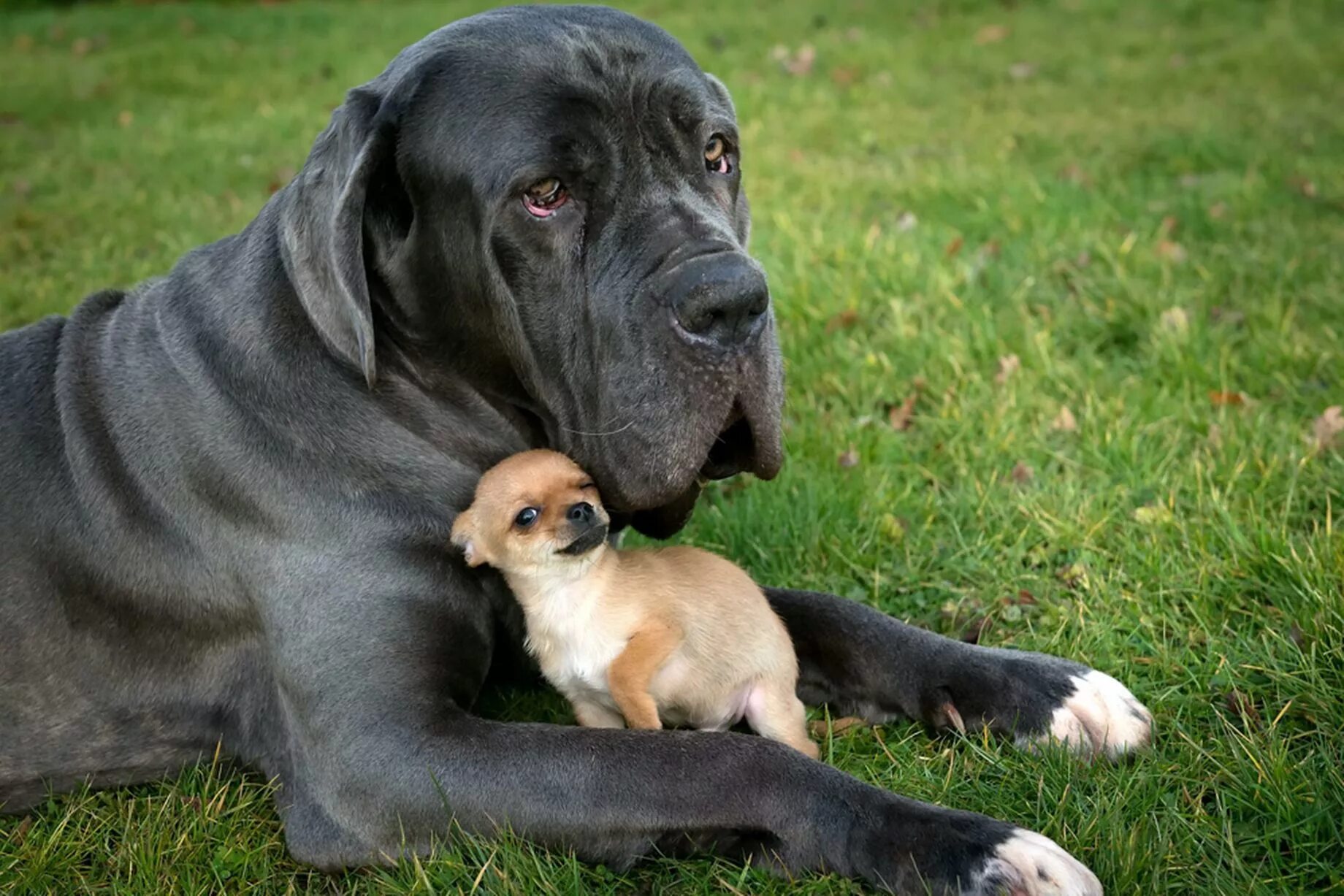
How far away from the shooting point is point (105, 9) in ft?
49.6

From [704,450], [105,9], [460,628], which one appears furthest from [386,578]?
[105,9]

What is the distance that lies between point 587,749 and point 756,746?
34 centimetres

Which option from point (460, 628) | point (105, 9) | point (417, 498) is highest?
point (417, 498)

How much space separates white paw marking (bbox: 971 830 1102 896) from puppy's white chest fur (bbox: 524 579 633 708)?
0.90 meters

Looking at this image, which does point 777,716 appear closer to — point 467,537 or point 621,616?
point 621,616

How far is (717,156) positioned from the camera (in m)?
3.23

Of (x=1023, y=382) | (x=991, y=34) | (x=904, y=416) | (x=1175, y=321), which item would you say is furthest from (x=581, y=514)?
(x=991, y=34)

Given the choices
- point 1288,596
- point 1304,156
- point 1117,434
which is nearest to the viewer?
point 1288,596

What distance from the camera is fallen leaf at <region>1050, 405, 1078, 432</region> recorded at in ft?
14.5

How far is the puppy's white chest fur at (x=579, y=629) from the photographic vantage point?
288 centimetres

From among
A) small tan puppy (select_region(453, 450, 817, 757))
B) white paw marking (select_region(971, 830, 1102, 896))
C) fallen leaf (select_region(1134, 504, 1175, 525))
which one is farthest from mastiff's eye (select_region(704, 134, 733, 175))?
white paw marking (select_region(971, 830, 1102, 896))

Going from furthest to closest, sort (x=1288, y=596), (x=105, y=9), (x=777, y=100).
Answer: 1. (x=105, y=9)
2. (x=777, y=100)
3. (x=1288, y=596)

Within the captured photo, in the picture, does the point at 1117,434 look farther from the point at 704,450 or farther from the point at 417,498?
the point at 417,498

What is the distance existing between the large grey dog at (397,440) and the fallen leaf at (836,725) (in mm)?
50
